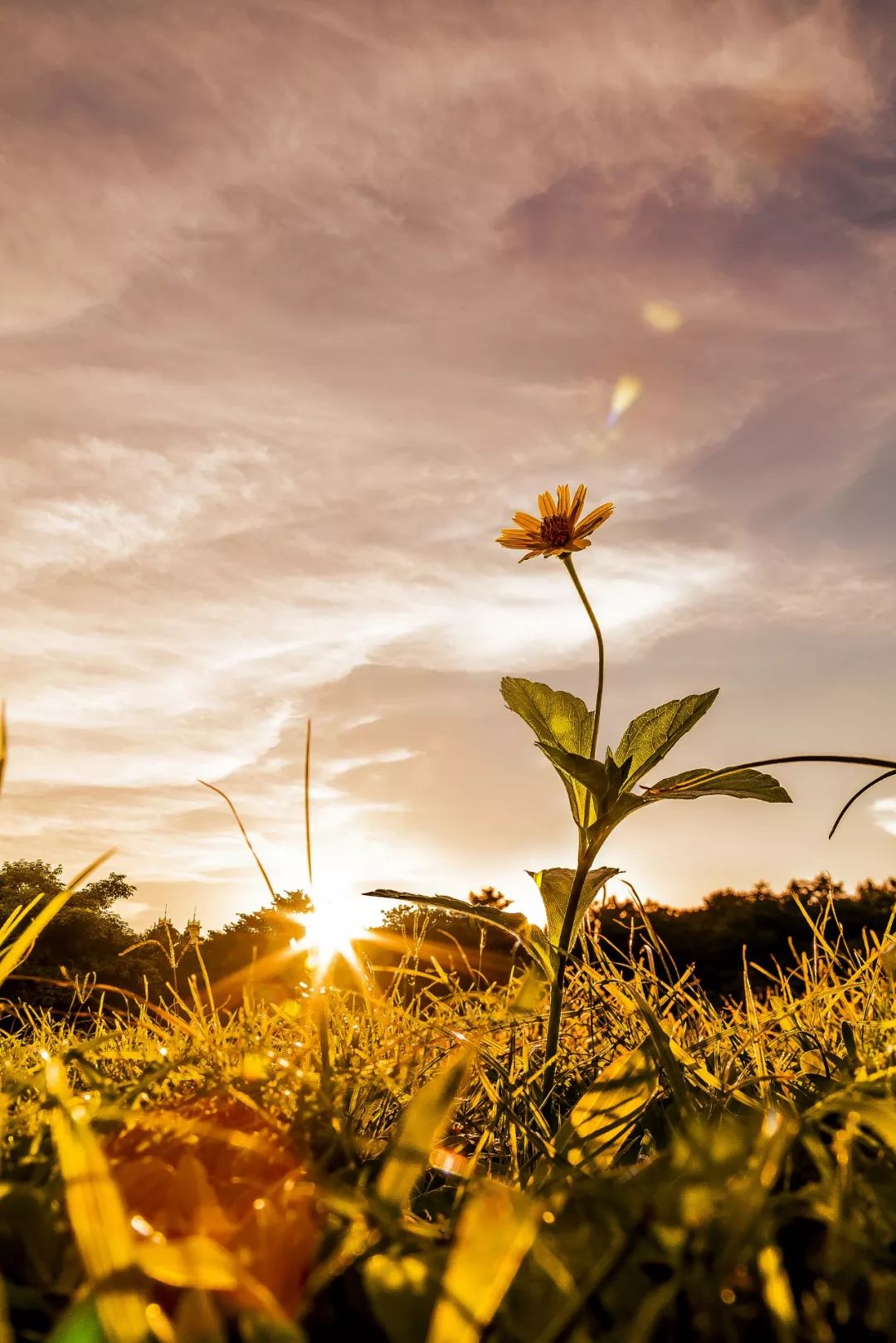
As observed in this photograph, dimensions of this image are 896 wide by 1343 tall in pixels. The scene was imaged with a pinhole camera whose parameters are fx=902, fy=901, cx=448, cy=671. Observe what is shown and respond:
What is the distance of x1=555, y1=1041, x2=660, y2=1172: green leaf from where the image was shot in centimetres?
112

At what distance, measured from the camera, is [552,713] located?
6.66 feet

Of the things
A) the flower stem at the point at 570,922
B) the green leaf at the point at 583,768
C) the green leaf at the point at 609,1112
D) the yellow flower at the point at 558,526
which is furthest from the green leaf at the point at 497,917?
the yellow flower at the point at 558,526

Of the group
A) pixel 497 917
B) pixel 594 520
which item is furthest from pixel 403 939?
pixel 594 520

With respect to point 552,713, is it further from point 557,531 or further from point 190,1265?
point 190,1265

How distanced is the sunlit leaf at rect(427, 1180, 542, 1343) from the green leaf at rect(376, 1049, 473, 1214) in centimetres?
11

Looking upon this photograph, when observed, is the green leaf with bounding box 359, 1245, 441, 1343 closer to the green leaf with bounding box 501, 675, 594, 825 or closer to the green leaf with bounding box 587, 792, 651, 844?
the green leaf with bounding box 587, 792, 651, 844

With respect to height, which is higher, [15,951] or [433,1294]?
[15,951]

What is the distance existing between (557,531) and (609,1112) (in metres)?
1.43

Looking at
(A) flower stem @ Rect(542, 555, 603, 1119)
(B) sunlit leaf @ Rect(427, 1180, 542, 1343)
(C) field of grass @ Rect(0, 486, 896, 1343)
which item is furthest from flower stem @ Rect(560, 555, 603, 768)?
(B) sunlit leaf @ Rect(427, 1180, 542, 1343)

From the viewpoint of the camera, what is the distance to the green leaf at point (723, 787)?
1.73 metres

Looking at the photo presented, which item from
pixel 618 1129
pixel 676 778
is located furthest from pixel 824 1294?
pixel 676 778

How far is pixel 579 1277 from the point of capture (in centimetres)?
71

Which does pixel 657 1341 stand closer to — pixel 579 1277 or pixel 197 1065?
pixel 579 1277

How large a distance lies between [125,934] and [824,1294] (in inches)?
523
